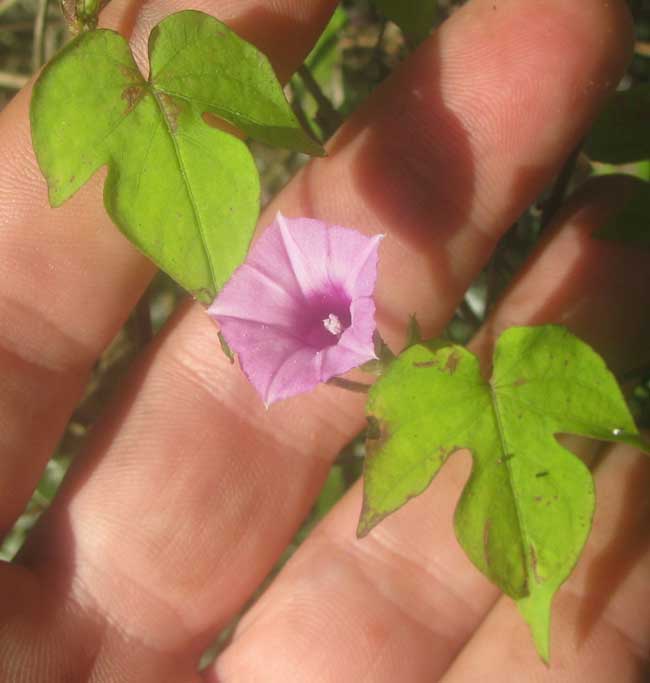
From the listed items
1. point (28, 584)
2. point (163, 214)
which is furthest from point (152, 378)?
point (163, 214)

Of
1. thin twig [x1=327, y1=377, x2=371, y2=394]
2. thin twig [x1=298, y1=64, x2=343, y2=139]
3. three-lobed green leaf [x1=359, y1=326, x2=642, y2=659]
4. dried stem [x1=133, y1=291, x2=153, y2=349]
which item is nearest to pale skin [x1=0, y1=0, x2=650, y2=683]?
dried stem [x1=133, y1=291, x2=153, y2=349]

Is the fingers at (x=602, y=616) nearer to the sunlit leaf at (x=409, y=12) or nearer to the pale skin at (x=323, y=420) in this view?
the pale skin at (x=323, y=420)

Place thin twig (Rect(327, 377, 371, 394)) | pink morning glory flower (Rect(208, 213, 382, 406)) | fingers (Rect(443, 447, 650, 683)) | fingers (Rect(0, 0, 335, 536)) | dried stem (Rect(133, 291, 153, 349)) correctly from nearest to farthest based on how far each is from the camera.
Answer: pink morning glory flower (Rect(208, 213, 382, 406)) → thin twig (Rect(327, 377, 371, 394)) → fingers (Rect(0, 0, 335, 536)) → fingers (Rect(443, 447, 650, 683)) → dried stem (Rect(133, 291, 153, 349))

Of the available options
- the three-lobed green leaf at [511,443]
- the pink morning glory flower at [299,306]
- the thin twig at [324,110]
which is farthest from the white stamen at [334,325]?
the thin twig at [324,110]

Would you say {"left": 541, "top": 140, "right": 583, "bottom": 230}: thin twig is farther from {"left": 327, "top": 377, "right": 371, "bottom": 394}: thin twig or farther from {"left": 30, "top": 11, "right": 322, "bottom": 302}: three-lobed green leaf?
{"left": 30, "top": 11, "right": 322, "bottom": 302}: three-lobed green leaf

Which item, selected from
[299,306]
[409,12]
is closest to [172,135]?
[299,306]

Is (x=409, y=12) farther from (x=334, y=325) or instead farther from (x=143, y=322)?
(x=143, y=322)
